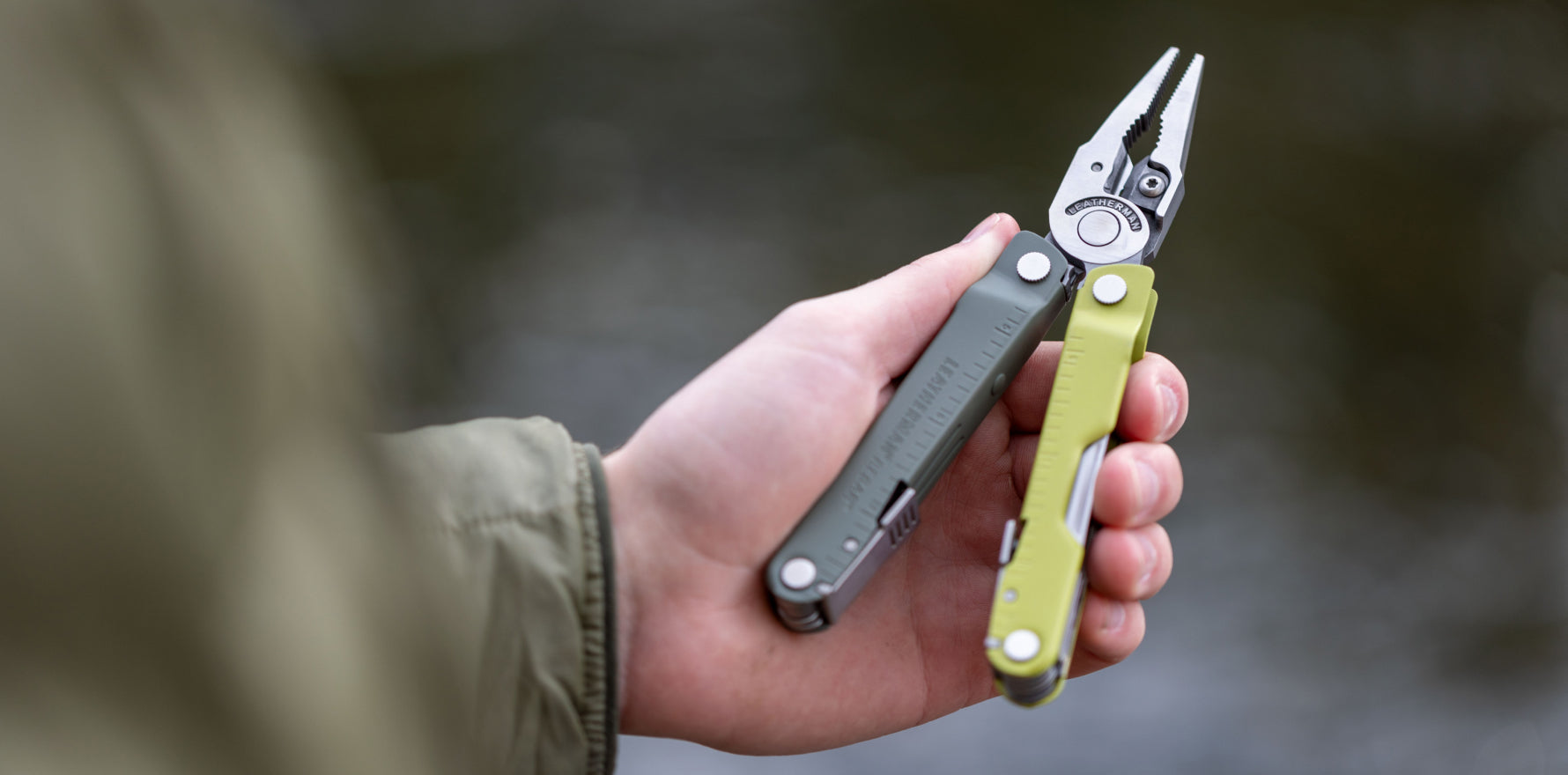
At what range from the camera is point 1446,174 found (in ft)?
5.34

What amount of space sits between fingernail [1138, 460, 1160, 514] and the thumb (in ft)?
0.61

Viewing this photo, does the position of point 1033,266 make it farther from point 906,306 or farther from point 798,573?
point 798,573

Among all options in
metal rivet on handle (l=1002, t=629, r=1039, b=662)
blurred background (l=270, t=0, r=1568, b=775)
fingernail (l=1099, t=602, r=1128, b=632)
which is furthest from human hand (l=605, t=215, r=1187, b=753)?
blurred background (l=270, t=0, r=1568, b=775)

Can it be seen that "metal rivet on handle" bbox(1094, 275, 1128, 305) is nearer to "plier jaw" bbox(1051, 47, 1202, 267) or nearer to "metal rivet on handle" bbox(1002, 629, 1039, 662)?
"plier jaw" bbox(1051, 47, 1202, 267)

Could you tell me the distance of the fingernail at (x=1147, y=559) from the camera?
0.81 metres

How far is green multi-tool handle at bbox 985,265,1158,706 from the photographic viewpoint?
27.9 inches

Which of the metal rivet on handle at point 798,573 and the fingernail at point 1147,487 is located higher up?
the fingernail at point 1147,487

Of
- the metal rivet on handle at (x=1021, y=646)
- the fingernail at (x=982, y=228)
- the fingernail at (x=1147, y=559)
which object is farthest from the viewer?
the fingernail at (x=982, y=228)

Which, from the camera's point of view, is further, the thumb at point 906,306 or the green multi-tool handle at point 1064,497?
the thumb at point 906,306

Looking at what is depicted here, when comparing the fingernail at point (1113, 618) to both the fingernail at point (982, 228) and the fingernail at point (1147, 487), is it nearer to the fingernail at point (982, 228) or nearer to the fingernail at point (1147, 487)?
the fingernail at point (1147, 487)

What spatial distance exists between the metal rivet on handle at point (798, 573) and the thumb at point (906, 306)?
18cm

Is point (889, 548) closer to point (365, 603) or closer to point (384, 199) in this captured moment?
point (365, 603)

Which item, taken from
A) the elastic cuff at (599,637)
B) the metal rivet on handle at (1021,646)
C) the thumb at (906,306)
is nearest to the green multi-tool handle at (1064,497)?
the metal rivet on handle at (1021,646)

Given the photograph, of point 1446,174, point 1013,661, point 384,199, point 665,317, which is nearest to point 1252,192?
point 1446,174
